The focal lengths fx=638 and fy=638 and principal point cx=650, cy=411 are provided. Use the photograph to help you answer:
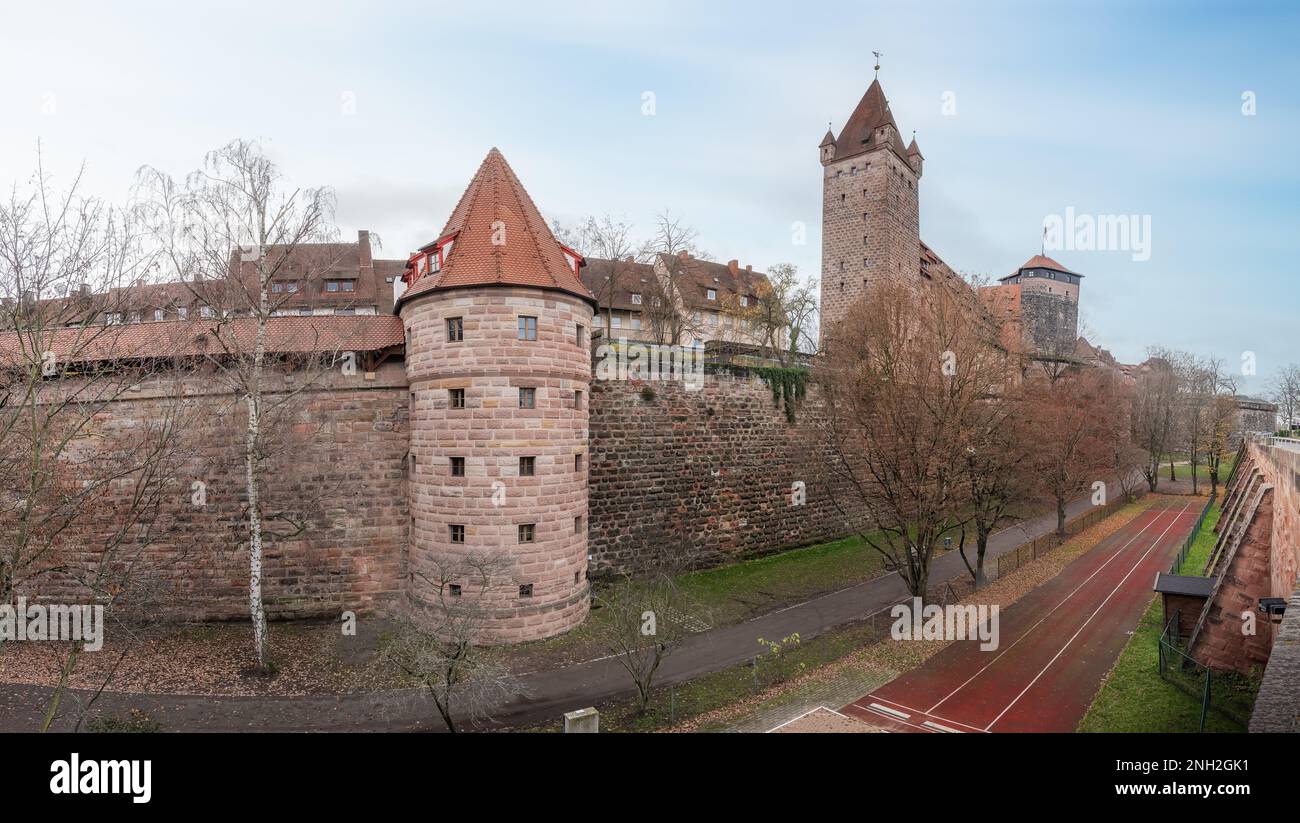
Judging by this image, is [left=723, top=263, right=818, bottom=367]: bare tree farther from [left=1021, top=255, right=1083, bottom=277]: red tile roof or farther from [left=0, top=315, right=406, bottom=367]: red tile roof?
[left=1021, top=255, right=1083, bottom=277]: red tile roof

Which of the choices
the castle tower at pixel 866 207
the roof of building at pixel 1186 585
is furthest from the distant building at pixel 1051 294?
the roof of building at pixel 1186 585

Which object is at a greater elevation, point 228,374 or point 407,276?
point 407,276

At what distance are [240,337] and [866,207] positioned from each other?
37743 mm

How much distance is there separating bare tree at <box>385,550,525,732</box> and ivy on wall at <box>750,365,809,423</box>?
50.4 ft

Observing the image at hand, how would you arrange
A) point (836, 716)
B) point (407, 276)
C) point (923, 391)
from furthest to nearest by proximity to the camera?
point (407, 276) < point (923, 391) < point (836, 716)

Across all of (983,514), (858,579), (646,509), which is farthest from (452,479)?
(983,514)

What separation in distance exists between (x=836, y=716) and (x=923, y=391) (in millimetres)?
9290

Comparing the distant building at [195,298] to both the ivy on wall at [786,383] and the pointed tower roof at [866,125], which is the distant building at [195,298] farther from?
the pointed tower roof at [866,125]

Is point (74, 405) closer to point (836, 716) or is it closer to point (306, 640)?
point (306, 640)

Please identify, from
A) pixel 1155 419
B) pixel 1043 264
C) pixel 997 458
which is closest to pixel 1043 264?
pixel 1043 264

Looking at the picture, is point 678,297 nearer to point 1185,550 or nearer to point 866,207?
point 866,207

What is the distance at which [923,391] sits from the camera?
705 inches

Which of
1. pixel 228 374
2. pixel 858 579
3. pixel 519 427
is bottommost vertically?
pixel 858 579

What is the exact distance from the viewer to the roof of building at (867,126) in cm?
4253
